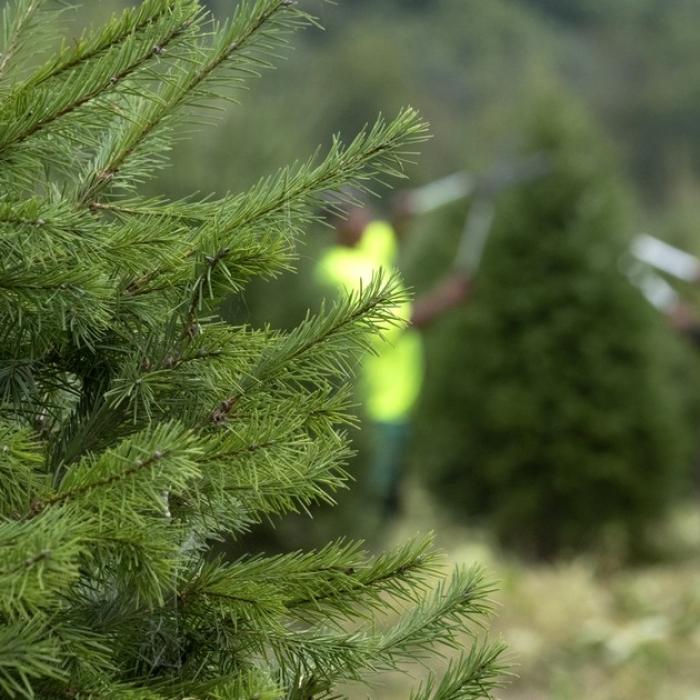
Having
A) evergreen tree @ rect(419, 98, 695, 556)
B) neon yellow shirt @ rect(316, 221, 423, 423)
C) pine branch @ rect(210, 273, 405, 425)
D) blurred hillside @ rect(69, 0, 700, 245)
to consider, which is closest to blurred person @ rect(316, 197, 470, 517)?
Answer: neon yellow shirt @ rect(316, 221, 423, 423)

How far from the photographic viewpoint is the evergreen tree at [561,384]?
30.1ft

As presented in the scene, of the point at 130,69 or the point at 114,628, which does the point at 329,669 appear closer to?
the point at 114,628

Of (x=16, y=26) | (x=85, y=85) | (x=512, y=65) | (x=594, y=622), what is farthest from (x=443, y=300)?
(x=512, y=65)

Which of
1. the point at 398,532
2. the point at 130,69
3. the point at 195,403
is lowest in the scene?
the point at 398,532

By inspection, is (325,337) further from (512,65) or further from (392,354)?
(512,65)

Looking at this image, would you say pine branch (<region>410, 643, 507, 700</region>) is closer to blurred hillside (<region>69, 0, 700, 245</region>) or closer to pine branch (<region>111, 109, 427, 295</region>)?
pine branch (<region>111, 109, 427, 295</region>)

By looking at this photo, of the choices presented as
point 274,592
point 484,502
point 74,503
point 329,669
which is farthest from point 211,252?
point 484,502

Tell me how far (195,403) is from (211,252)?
0.20 m

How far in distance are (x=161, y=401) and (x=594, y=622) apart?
Result: 7.13 m

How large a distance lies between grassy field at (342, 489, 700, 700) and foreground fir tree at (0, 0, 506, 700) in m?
4.85

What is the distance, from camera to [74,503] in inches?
47.0

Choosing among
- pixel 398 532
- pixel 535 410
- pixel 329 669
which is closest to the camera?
pixel 329 669

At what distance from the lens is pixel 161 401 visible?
1.38 metres

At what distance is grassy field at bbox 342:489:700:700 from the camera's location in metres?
6.82
